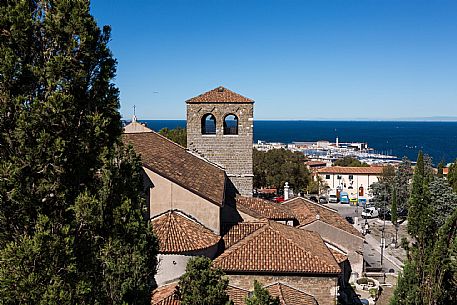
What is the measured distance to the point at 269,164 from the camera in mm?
57969

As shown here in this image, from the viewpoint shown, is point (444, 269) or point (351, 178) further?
point (351, 178)

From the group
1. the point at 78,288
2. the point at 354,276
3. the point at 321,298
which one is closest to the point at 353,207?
the point at 354,276

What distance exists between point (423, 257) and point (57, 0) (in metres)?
12.1

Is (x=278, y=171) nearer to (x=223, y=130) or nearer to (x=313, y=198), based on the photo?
(x=313, y=198)

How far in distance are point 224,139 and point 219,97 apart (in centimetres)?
258

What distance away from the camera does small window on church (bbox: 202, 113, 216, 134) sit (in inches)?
1064

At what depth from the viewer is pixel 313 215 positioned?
2695 cm

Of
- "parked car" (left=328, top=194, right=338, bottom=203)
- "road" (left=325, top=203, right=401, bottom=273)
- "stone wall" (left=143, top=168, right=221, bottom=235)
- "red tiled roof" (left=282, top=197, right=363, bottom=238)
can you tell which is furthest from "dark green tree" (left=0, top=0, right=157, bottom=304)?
"parked car" (left=328, top=194, right=338, bottom=203)

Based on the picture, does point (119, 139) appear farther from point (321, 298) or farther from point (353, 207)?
point (353, 207)

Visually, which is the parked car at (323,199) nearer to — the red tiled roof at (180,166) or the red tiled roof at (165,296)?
the red tiled roof at (180,166)

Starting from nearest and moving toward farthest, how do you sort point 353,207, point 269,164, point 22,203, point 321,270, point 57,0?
point 22,203
point 57,0
point 321,270
point 269,164
point 353,207

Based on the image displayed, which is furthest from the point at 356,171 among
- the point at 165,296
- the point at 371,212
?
the point at 165,296

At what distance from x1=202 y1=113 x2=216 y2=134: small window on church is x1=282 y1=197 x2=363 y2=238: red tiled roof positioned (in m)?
7.13

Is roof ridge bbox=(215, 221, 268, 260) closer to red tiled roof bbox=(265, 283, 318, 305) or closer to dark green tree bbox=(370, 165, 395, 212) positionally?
red tiled roof bbox=(265, 283, 318, 305)
